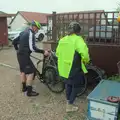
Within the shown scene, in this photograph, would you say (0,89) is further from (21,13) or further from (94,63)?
(21,13)

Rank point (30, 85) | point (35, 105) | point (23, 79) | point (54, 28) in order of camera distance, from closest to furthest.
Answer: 1. point (35, 105)
2. point (30, 85)
3. point (23, 79)
4. point (54, 28)

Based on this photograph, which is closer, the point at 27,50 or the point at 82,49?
the point at 82,49

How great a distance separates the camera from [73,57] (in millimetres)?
4512

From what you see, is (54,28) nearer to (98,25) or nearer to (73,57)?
(98,25)

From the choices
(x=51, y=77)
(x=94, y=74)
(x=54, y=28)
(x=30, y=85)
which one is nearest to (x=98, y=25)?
(x=94, y=74)

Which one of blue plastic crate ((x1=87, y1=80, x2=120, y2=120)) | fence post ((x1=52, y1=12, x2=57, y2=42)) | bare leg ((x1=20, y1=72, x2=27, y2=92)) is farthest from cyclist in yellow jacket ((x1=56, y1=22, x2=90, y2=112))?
fence post ((x1=52, y1=12, x2=57, y2=42))

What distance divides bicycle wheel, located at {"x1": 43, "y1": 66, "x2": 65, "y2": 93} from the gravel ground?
0.14m

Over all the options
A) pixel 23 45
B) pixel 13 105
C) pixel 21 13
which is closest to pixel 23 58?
pixel 23 45

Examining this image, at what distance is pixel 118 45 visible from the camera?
5.85 meters

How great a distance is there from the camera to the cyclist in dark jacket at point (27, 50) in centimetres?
549

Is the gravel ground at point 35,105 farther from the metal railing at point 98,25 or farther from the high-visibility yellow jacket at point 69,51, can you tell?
the metal railing at point 98,25

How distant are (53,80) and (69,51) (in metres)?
1.59

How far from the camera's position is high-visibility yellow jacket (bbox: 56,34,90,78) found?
4418mm

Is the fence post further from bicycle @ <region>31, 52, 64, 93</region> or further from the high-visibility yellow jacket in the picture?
the high-visibility yellow jacket
